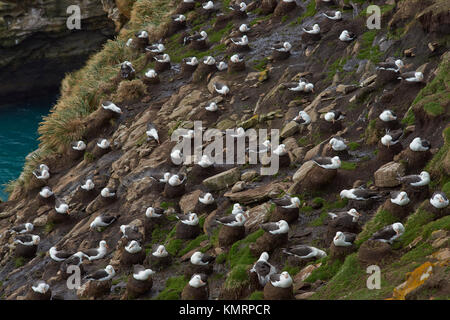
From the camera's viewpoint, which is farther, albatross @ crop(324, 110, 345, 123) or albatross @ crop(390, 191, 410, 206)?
albatross @ crop(324, 110, 345, 123)

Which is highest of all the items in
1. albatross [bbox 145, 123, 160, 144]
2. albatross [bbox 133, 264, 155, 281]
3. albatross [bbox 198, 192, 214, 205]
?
albatross [bbox 133, 264, 155, 281]

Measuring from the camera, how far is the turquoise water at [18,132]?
116 ft

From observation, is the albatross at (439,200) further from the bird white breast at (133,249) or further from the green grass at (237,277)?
the bird white breast at (133,249)

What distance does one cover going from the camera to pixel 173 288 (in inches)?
567

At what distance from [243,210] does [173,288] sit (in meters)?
2.84

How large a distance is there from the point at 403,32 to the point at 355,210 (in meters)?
7.68

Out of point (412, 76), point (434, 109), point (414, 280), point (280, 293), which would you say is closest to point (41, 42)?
point (412, 76)

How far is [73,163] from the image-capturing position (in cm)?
2358

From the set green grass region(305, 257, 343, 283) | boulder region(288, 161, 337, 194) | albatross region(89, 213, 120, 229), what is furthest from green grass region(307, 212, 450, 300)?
albatross region(89, 213, 120, 229)

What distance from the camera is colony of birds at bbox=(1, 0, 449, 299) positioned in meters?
13.0

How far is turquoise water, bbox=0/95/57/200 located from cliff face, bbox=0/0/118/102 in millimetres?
1134

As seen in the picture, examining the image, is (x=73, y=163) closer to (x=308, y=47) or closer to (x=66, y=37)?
(x=308, y=47)

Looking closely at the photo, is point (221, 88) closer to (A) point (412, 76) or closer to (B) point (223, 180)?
(B) point (223, 180)

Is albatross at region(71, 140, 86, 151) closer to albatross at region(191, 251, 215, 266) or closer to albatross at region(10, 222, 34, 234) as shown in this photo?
albatross at region(10, 222, 34, 234)
